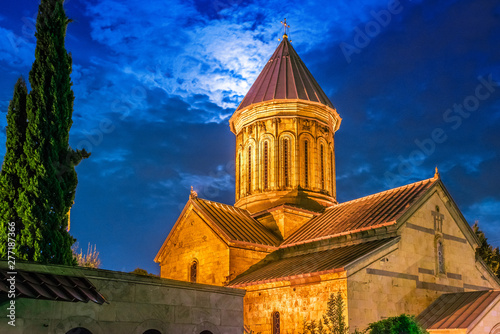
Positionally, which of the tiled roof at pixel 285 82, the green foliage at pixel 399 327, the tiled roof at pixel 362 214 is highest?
the tiled roof at pixel 285 82

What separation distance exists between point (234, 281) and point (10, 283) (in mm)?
11451

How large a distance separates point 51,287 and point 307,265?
10.1 m

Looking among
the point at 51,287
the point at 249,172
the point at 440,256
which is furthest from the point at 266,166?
the point at 51,287

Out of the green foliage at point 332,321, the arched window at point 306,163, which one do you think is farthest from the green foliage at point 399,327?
the arched window at point 306,163

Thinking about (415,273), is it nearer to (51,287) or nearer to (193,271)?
(193,271)

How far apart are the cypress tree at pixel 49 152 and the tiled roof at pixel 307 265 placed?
7321 millimetres

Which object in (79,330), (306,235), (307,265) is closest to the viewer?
(79,330)

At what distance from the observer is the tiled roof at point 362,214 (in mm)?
18125

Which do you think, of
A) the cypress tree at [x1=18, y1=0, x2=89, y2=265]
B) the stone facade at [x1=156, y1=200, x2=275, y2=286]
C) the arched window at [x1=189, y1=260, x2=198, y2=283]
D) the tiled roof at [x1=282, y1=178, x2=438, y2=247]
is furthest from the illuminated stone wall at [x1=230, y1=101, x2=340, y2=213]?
the cypress tree at [x1=18, y1=0, x2=89, y2=265]

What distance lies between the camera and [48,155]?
12.3m

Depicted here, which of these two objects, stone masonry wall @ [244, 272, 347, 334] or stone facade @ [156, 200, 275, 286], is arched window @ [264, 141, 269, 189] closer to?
stone facade @ [156, 200, 275, 286]

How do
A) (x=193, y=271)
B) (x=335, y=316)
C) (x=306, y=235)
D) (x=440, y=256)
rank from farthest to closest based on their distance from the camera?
1. (x=193, y=271)
2. (x=306, y=235)
3. (x=440, y=256)
4. (x=335, y=316)

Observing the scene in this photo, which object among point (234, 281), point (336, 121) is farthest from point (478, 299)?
point (336, 121)

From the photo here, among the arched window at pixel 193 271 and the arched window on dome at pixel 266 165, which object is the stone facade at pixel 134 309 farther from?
the arched window on dome at pixel 266 165
